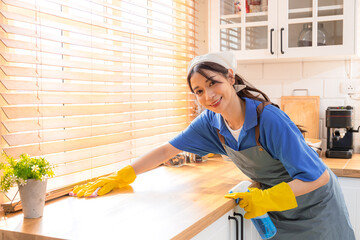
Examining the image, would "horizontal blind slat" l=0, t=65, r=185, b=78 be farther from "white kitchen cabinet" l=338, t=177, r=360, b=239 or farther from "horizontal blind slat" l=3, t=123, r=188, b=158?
"white kitchen cabinet" l=338, t=177, r=360, b=239

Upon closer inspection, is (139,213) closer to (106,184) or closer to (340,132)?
(106,184)

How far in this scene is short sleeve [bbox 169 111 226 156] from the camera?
6.31 ft

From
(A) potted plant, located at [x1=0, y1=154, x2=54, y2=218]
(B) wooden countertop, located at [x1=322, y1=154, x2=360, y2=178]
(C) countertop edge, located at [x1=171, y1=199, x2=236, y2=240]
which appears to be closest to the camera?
(C) countertop edge, located at [x1=171, y1=199, x2=236, y2=240]

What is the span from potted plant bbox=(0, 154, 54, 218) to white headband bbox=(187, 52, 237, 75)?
0.69 meters

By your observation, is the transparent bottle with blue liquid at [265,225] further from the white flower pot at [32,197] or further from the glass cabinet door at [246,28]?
the glass cabinet door at [246,28]

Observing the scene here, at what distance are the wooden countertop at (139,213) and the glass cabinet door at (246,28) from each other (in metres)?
1.04

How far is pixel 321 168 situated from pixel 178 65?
1391 mm

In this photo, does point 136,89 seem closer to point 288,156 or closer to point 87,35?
point 87,35

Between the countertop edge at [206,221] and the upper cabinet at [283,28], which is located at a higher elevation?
the upper cabinet at [283,28]

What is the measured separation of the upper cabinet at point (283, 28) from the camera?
2518 mm

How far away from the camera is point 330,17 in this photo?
8.28 feet

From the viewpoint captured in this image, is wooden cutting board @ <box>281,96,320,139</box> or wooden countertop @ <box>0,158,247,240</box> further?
wooden cutting board @ <box>281,96,320,139</box>

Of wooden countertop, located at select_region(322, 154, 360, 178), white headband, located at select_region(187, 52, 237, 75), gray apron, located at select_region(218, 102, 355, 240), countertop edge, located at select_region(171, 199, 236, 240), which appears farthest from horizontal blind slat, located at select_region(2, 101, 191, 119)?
wooden countertop, located at select_region(322, 154, 360, 178)

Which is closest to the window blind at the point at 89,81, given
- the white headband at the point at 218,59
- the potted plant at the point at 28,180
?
the potted plant at the point at 28,180
